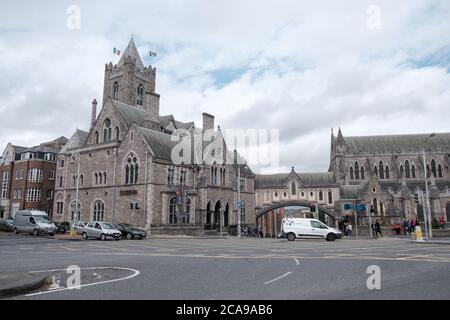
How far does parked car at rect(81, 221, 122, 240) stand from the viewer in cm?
3080

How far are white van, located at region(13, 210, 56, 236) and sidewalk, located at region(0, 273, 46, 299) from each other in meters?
28.9

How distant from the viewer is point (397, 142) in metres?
75.6

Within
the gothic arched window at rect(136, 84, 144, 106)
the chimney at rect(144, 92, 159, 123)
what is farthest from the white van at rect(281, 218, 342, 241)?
the gothic arched window at rect(136, 84, 144, 106)

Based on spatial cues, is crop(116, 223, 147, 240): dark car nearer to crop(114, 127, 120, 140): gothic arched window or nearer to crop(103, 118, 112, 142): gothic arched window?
crop(114, 127, 120, 140): gothic arched window

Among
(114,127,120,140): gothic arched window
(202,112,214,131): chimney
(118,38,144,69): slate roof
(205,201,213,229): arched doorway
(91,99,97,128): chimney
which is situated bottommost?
(205,201,213,229): arched doorway

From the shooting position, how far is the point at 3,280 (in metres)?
8.54

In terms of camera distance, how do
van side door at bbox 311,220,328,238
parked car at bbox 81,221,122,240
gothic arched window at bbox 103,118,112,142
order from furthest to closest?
gothic arched window at bbox 103,118,112,142 → parked car at bbox 81,221,122,240 → van side door at bbox 311,220,328,238

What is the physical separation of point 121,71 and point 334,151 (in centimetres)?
4517

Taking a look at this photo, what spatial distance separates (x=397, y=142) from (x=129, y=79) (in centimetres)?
5403

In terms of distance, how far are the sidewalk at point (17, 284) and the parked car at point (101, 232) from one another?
72.3 ft

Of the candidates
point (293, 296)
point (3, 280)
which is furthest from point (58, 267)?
point (293, 296)

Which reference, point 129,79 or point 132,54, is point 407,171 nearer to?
point 129,79

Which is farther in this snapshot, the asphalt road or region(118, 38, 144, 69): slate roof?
region(118, 38, 144, 69): slate roof
